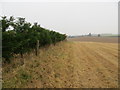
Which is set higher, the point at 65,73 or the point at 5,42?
the point at 5,42

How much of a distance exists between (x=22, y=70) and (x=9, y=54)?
1082mm

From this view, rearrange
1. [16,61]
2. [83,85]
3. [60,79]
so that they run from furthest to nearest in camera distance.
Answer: [16,61] < [60,79] < [83,85]

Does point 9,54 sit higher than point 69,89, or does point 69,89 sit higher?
point 9,54

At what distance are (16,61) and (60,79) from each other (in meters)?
3.23

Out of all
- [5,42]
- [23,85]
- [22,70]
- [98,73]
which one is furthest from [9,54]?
[98,73]

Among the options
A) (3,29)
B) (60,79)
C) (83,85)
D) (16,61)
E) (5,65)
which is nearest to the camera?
(83,85)

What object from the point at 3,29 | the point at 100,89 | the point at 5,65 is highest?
the point at 3,29

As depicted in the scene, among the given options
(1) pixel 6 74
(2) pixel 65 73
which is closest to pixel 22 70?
(1) pixel 6 74

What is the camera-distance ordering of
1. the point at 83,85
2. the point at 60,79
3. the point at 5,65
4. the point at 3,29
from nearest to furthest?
the point at 83,85, the point at 60,79, the point at 3,29, the point at 5,65

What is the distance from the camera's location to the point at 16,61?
9.52 meters

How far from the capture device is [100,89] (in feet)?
21.3

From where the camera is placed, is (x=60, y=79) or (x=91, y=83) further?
(x=60, y=79)

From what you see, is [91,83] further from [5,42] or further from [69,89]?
[5,42]

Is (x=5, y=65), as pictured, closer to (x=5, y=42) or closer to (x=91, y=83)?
(x=5, y=42)
